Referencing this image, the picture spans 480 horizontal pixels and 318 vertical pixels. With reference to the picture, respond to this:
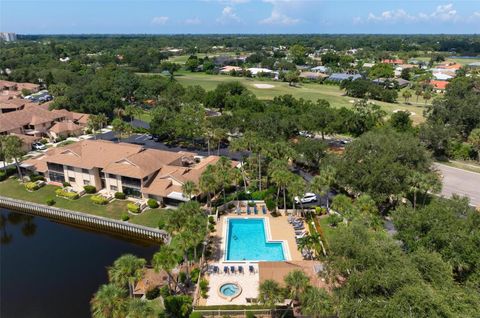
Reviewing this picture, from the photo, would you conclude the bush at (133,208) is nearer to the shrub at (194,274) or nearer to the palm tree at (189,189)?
the palm tree at (189,189)

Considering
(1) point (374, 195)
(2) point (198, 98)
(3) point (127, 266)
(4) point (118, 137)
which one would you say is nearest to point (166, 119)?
(4) point (118, 137)

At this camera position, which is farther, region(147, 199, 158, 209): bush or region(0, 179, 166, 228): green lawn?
region(147, 199, 158, 209): bush

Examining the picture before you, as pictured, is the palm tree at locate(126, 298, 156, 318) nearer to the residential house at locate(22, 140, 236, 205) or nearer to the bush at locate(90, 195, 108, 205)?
the residential house at locate(22, 140, 236, 205)

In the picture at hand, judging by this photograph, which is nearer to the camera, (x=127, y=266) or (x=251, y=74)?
(x=127, y=266)

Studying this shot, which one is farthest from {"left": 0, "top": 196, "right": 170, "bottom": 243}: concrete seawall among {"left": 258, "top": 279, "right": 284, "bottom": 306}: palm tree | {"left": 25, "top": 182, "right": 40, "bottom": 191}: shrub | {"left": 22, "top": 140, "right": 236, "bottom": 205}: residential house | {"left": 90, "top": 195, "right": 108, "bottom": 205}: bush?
{"left": 258, "top": 279, "right": 284, "bottom": 306}: palm tree

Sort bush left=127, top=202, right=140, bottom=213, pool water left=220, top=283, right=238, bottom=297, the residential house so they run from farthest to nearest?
the residential house
bush left=127, top=202, right=140, bottom=213
pool water left=220, top=283, right=238, bottom=297

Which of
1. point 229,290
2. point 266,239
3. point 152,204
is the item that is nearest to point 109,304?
point 229,290

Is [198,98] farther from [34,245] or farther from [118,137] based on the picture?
[34,245]
